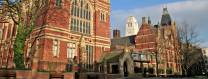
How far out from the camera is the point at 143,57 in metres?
56.2

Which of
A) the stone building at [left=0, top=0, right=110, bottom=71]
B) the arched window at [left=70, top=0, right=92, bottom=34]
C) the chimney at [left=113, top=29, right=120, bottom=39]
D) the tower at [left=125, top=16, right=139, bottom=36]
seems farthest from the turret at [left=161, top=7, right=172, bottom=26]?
the arched window at [left=70, top=0, right=92, bottom=34]

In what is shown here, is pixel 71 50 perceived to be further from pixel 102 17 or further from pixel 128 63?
pixel 102 17

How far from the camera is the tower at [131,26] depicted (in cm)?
11588

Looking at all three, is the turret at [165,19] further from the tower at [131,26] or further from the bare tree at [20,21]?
the bare tree at [20,21]

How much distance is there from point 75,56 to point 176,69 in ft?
138

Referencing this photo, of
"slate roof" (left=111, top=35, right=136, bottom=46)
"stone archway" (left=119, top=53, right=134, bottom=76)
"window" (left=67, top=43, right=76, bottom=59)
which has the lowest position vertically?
"stone archway" (left=119, top=53, right=134, bottom=76)

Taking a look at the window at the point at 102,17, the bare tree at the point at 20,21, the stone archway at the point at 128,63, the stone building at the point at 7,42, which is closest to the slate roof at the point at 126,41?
the window at the point at 102,17

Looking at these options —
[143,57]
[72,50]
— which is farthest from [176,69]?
[72,50]

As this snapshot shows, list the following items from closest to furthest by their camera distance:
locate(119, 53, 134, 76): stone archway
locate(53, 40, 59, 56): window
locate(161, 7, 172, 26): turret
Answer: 1. locate(53, 40, 59, 56): window
2. locate(119, 53, 134, 76): stone archway
3. locate(161, 7, 172, 26): turret

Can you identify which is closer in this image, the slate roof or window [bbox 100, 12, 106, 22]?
window [bbox 100, 12, 106, 22]

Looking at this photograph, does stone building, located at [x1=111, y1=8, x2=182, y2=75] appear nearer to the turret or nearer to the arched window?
the turret

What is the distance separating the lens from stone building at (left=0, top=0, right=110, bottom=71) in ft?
119

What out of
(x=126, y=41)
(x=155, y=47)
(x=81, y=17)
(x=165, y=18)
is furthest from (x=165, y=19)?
(x=81, y=17)

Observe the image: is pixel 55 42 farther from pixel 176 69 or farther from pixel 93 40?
pixel 176 69
